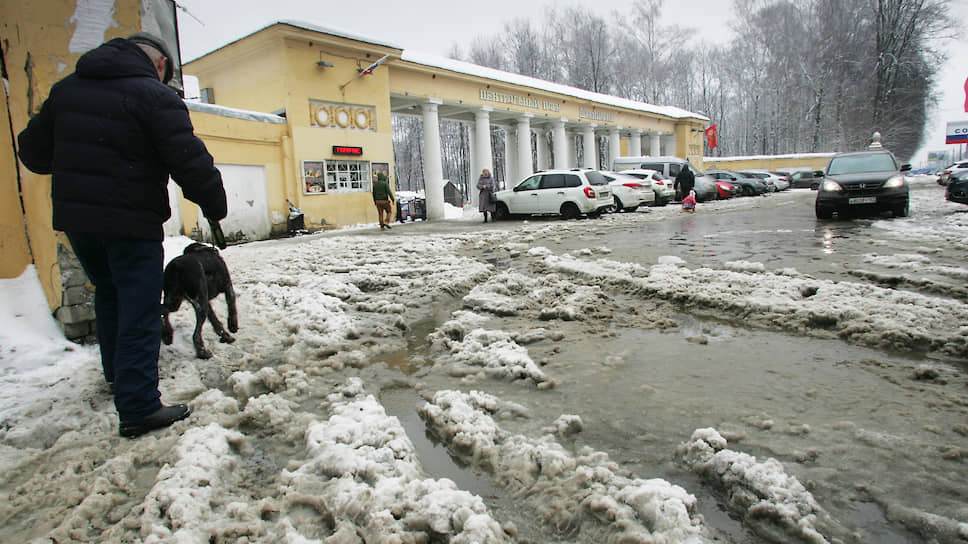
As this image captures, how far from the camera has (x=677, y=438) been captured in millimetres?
2422

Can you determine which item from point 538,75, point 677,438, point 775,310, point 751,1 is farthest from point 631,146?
point 677,438

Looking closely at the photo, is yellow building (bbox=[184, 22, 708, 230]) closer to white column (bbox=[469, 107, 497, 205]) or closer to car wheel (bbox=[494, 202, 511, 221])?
white column (bbox=[469, 107, 497, 205])

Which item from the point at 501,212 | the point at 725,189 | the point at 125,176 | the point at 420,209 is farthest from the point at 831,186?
the point at 725,189

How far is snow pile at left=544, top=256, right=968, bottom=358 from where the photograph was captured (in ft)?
12.1

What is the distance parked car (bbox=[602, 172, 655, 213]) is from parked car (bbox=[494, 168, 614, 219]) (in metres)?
1.97

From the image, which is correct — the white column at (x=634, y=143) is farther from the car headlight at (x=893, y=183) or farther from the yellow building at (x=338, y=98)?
the car headlight at (x=893, y=183)

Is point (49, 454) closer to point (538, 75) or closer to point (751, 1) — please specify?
point (538, 75)

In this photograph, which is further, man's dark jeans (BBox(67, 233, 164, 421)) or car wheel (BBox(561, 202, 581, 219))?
car wheel (BBox(561, 202, 581, 219))

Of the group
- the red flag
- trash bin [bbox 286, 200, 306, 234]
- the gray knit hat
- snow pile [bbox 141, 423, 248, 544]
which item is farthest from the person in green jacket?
the red flag

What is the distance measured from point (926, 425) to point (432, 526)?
2409 millimetres

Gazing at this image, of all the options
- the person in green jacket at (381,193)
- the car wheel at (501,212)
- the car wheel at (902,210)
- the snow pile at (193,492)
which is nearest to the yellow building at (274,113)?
the snow pile at (193,492)

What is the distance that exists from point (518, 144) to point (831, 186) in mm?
17287

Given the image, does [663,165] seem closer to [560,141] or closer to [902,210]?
[560,141]

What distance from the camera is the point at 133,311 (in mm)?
2539
